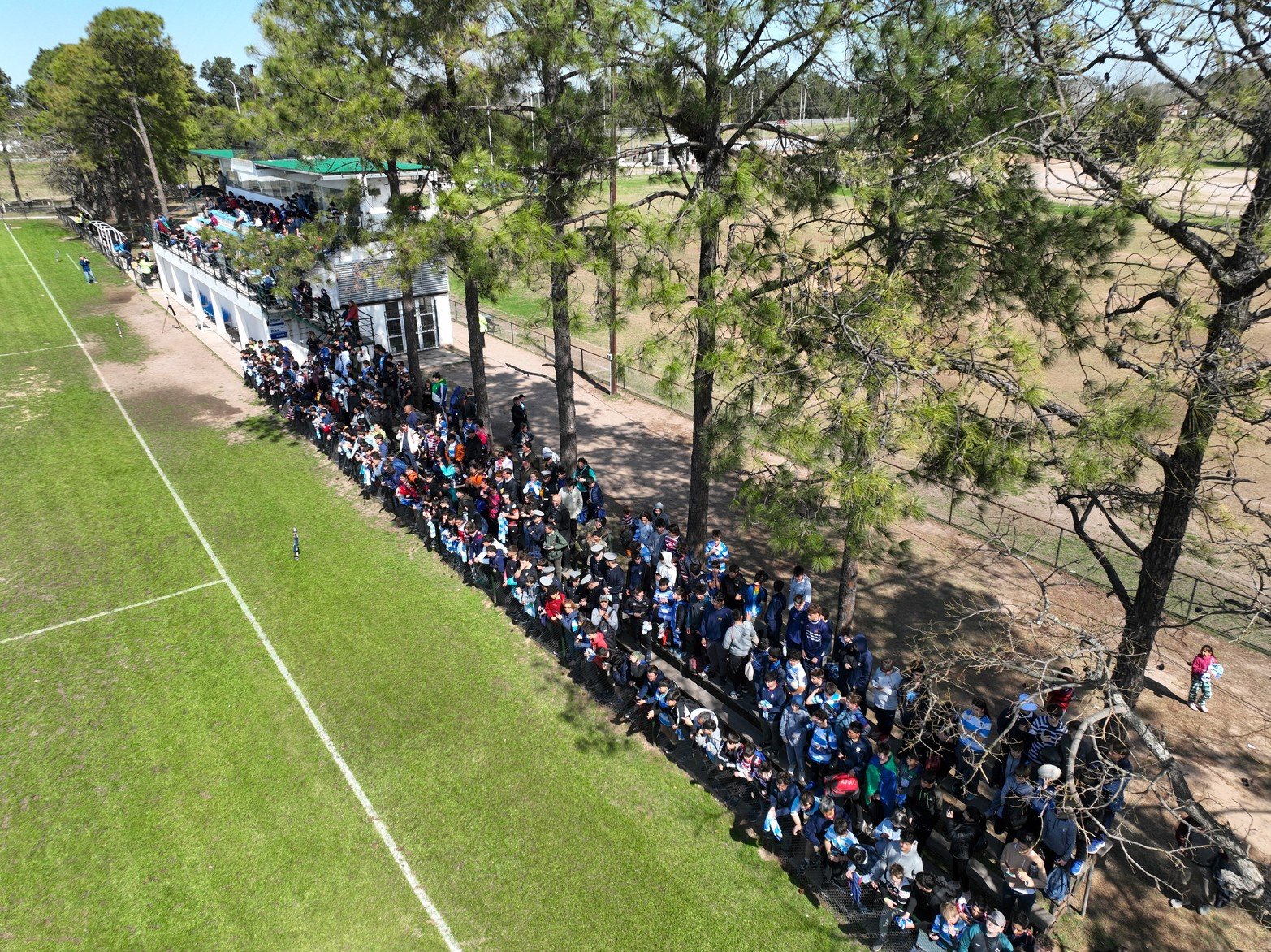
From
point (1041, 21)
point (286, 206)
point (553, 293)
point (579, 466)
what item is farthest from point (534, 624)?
point (286, 206)

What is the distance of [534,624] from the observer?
1212 centimetres

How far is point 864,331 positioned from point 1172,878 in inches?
262

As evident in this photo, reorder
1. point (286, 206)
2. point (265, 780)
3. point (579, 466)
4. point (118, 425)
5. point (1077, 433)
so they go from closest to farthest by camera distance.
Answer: point (1077, 433), point (265, 780), point (579, 466), point (118, 425), point (286, 206)

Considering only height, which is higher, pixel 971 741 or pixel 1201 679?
pixel 971 741

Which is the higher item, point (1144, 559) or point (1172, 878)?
point (1144, 559)

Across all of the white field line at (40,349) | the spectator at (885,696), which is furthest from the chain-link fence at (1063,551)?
the white field line at (40,349)

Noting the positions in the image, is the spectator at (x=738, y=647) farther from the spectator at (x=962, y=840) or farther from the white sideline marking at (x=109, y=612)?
the white sideline marking at (x=109, y=612)

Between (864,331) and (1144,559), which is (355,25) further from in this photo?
(1144,559)

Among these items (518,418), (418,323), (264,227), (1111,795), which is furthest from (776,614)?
(264,227)

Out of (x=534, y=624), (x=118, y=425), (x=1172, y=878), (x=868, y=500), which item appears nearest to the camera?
(x=868, y=500)

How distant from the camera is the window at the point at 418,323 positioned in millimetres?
25766

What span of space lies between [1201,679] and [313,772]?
11.6 metres

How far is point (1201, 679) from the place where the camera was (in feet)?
32.6

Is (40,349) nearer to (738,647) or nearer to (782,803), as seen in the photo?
(738,647)
